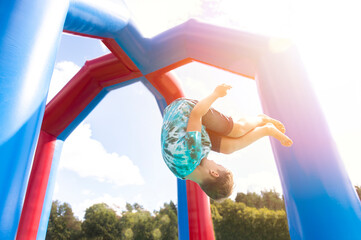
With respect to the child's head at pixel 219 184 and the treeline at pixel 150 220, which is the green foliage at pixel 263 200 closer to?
the treeline at pixel 150 220

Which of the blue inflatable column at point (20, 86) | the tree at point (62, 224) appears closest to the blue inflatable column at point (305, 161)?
the blue inflatable column at point (20, 86)

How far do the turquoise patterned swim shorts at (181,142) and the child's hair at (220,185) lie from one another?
0.56ft

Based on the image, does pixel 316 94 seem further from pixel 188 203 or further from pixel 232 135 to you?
pixel 188 203

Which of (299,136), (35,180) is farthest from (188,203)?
(35,180)

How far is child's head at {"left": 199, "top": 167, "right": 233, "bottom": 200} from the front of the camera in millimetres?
1646

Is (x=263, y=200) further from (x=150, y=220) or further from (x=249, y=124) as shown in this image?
(x=249, y=124)

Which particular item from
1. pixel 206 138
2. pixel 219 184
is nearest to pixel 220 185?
pixel 219 184

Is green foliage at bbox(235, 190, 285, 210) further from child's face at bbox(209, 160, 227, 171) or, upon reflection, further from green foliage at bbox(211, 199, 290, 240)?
child's face at bbox(209, 160, 227, 171)

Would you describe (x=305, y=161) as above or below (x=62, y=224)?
below

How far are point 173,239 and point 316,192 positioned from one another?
2041 centimetres

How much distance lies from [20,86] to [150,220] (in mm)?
21983

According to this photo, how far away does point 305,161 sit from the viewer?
1.74m

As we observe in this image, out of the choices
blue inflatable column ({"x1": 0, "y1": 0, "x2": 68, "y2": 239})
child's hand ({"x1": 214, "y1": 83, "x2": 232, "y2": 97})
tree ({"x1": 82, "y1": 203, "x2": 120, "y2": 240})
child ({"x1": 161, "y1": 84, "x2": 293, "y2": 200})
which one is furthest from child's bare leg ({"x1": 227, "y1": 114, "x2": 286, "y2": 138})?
tree ({"x1": 82, "y1": 203, "x2": 120, "y2": 240})

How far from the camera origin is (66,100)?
3508mm
